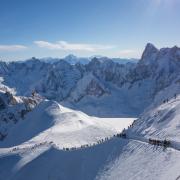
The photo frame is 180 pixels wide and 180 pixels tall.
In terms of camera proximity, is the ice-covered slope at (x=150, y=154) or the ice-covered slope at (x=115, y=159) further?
the ice-covered slope at (x=115, y=159)

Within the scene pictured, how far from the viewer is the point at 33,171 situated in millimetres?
66812

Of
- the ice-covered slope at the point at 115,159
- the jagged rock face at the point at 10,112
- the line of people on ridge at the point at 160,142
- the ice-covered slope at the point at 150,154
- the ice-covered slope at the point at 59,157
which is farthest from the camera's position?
the jagged rock face at the point at 10,112

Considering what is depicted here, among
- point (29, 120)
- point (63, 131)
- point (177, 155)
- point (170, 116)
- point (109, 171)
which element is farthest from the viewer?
point (29, 120)

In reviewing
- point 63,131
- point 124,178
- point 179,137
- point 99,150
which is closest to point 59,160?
point 99,150

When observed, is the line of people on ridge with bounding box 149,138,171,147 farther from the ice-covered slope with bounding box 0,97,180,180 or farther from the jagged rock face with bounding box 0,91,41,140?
the jagged rock face with bounding box 0,91,41,140

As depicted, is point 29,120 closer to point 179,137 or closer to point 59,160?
point 59,160

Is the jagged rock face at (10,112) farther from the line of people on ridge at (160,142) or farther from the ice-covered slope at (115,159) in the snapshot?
the line of people on ridge at (160,142)

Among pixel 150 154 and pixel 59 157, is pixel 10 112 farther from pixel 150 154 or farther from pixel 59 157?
pixel 150 154

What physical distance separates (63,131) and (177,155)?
72.3 m

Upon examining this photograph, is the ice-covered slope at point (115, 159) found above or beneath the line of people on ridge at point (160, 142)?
beneath

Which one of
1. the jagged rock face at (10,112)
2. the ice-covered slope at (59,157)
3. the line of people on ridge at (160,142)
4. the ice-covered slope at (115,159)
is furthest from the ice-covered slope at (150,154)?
the jagged rock face at (10,112)

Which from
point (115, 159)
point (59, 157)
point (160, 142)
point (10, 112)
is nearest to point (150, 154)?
point (160, 142)

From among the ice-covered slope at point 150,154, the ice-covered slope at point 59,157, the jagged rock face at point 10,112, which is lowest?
the jagged rock face at point 10,112

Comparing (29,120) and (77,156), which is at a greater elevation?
(77,156)
